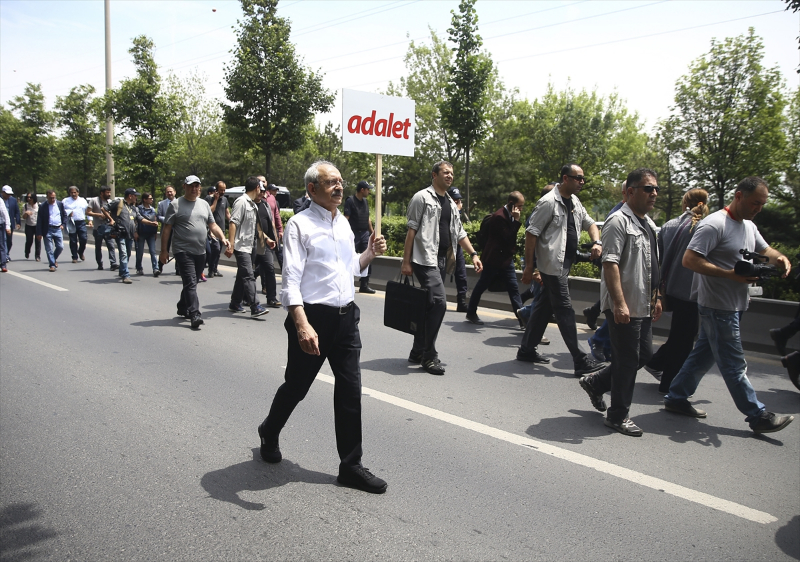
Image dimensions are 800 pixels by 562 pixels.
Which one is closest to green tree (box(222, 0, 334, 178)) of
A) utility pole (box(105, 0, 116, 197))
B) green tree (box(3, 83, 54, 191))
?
utility pole (box(105, 0, 116, 197))

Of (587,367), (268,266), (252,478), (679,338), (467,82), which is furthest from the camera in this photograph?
(467,82)

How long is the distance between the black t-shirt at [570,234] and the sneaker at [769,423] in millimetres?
2307

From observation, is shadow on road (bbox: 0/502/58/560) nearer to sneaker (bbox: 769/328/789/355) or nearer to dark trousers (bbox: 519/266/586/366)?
dark trousers (bbox: 519/266/586/366)

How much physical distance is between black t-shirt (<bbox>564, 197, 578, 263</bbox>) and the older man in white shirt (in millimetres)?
3226

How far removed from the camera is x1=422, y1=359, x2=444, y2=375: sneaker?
6.15 m

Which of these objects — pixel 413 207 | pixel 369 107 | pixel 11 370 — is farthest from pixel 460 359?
pixel 369 107

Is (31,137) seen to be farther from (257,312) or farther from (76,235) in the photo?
(257,312)

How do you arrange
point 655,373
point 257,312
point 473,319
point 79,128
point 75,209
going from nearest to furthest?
point 655,373
point 473,319
point 257,312
point 75,209
point 79,128

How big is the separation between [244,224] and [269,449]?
221 inches

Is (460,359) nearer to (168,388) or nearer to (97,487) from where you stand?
(168,388)

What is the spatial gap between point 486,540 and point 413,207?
3749 mm

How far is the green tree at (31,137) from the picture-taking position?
3897 cm

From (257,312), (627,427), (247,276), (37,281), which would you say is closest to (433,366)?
(627,427)

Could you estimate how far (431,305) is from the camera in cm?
623
